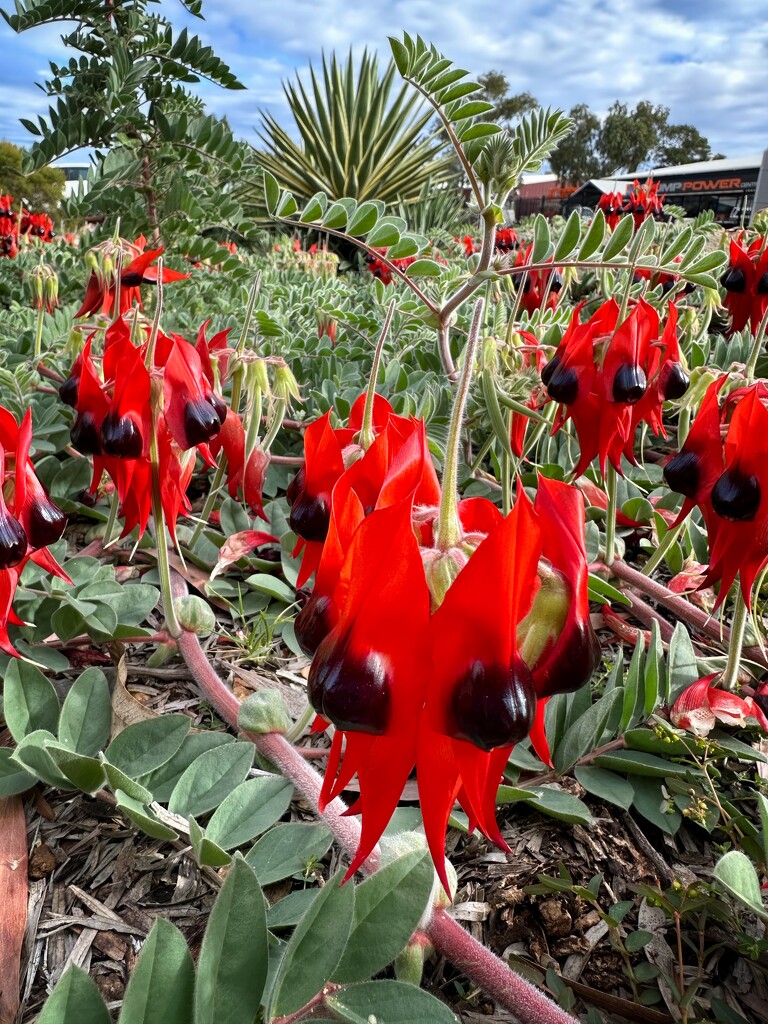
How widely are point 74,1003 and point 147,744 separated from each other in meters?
0.42

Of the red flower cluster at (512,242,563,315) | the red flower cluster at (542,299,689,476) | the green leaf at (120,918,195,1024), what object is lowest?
the green leaf at (120,918,195,1024)

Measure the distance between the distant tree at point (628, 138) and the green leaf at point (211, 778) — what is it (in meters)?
46.3

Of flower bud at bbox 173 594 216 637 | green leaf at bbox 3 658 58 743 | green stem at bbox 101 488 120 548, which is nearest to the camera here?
green leaf at bbox 3 658 58 743

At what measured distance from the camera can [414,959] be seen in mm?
877

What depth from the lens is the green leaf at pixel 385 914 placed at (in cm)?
78

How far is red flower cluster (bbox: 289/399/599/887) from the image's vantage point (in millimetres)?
533

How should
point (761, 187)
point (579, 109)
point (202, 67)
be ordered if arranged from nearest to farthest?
point (202, 67) < point (761, 187) < point (579, 109)

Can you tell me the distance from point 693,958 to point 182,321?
2.44 metres

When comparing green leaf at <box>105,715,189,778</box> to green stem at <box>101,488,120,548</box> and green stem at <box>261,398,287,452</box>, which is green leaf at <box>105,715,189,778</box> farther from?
green stem at <box>261,398,287,452</box>

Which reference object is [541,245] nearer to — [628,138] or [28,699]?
[28,699]

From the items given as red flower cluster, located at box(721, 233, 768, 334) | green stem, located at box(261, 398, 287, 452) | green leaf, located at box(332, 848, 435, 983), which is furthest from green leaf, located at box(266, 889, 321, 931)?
red flower cluster, located at box(721, 233, 768, 334)

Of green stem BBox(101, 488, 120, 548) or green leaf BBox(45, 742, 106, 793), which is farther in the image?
green stem BBox(101, 488, 120, 548)

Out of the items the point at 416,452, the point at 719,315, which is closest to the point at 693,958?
the point at 416,452

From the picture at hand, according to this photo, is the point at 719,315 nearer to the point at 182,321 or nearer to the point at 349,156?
the point at 182,321
